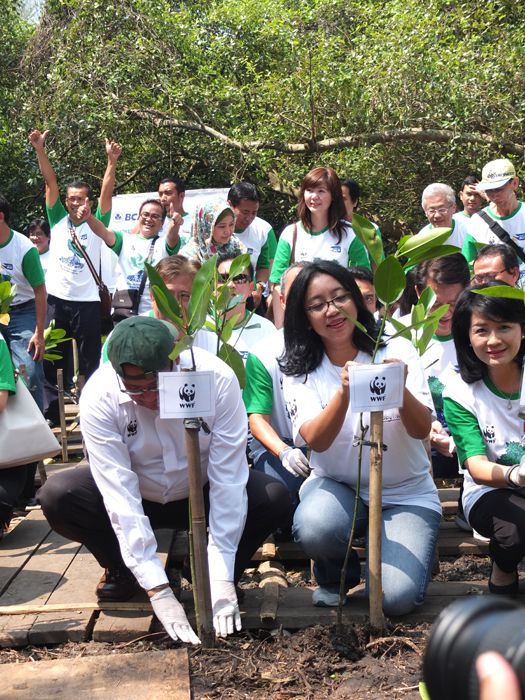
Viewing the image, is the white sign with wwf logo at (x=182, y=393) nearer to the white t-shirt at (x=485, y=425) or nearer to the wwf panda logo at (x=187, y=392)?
the wwf panda logo at (x=187, y=392)

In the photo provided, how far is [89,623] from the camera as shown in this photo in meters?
3.04

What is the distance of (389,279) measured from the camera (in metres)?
2.72

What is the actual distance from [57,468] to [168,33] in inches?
246

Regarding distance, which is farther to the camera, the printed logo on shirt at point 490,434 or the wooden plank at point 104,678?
the printed logo on shirt at point 490,434

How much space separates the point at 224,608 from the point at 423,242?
52.3 inches

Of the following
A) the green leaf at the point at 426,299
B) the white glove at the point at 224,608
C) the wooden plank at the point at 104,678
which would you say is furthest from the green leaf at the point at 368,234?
the wooden plank at the point at 104,678

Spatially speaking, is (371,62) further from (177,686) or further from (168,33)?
(177,686)

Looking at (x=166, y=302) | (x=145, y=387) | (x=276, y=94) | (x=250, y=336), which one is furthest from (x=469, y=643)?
(x=276, y=94)

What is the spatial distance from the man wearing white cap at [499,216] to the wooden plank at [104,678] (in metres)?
3.25

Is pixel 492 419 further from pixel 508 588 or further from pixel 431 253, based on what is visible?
pixel 431 253

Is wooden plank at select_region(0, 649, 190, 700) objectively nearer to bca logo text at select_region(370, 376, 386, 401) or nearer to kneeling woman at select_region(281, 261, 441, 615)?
kneeling woman at select_region(281, 261, 441, 615)

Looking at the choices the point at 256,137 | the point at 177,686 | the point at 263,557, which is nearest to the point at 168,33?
the point at 256,137

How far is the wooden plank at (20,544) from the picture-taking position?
3551 millimetres

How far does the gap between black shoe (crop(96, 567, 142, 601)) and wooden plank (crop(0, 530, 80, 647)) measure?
0.25m
